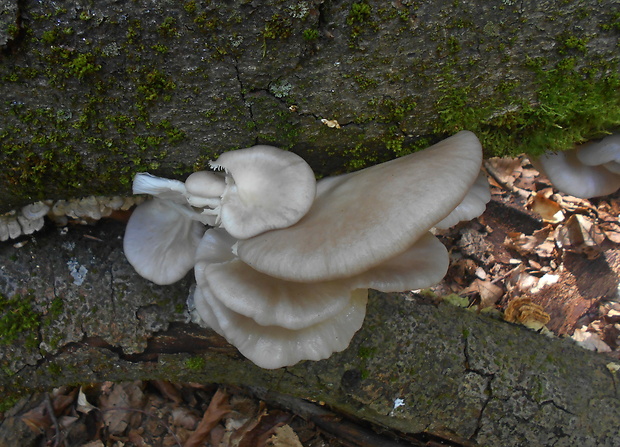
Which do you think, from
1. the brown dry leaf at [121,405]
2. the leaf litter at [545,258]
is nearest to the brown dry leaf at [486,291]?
the leaf litter at [545,258]

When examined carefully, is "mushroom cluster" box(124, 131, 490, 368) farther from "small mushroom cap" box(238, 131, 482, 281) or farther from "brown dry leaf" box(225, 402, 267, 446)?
"brown dry leaf" box(225, 402, 267, 446)

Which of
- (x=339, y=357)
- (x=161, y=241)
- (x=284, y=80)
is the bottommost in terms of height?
(x=339, y=357)

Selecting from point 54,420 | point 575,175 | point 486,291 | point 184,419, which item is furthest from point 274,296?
point 486,291

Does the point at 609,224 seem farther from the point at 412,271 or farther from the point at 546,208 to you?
the point at 412,271

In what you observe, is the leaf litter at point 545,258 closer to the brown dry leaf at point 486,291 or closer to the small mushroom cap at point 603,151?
the brown dry leaf at point 486,291

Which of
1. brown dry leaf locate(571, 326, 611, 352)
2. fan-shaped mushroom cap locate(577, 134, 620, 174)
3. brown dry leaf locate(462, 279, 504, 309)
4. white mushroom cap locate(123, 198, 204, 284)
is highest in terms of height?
fan-shaped mushroom cap locate(577, 134, 620, 174)

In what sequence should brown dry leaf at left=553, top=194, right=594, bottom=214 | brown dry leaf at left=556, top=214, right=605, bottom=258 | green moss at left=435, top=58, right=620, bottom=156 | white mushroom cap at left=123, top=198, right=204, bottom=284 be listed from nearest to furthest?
green moss at left=435, top=58, right=620, bottom=156 → white mushroom cap at left=123, top=198, right=204, bottom=284 → brown dry leaf at left=556, top=214, right=605, bottom=258 → brown dry leaf at left=553, top=194, right=594, bottom=214

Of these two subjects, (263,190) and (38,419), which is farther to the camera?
(38,419)

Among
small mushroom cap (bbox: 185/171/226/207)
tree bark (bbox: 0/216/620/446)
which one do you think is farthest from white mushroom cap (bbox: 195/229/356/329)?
tree bark (bbox: 0/216/620/446)
